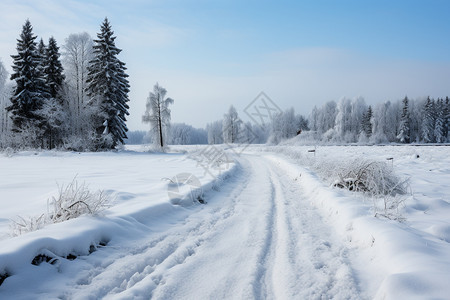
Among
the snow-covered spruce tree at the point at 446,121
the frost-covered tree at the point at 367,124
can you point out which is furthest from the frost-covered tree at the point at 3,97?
the snow-covered spruce tree at the point at 446,121

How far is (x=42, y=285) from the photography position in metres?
2.48

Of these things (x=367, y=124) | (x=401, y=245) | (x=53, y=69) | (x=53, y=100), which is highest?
(x=53, y=69)

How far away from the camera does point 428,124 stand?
186ft

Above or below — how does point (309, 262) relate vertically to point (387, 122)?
below

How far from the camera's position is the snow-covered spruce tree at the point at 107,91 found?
86.8ft

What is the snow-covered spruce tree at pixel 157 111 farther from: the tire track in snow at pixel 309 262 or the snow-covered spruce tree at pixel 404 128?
the snow-covered spruce tree at pixel 404 128

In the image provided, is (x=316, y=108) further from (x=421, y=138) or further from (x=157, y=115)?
(x=157, y=115)

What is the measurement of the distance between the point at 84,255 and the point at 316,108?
8363 centimetres

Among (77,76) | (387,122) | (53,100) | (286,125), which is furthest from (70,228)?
(387,122)

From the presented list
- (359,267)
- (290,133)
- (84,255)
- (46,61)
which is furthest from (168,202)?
(290,133)

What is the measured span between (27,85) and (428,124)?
74.2 metres

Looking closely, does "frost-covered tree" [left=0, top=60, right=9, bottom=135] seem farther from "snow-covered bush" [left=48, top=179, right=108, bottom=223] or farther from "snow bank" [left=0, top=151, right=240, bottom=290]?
"snow-covered bush" [left=48, top=179, right=108, bottom=223]

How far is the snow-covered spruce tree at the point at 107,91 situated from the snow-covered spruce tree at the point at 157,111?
720cm

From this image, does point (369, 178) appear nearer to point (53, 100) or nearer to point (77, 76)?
point (53, 100)
